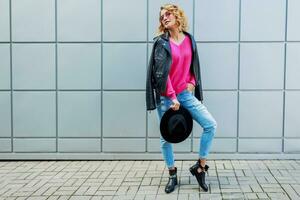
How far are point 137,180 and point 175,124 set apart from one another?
1117mm

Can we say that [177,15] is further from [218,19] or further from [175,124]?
[218,19]

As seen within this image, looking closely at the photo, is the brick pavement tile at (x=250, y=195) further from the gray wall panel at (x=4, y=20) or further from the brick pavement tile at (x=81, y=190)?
the gray wall panel at (x=4, y=20)

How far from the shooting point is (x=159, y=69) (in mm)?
5551

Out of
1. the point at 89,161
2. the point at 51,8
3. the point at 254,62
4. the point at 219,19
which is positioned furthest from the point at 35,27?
the point at 254,62

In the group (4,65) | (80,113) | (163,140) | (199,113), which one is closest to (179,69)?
(199,113)

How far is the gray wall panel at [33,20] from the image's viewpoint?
24.5ft

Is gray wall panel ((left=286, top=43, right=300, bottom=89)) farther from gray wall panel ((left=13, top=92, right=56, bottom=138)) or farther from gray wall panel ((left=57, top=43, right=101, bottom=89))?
gray wall panel ((left=13, top=92, right=56, bottom=138))

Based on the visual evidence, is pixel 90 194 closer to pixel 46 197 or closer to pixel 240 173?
pixel 46 197

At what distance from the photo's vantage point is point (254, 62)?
7.32 metres

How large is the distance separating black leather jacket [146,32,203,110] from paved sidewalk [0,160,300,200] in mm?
1042

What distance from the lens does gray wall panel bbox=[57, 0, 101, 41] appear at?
743 cm

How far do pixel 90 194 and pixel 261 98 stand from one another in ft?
9.65

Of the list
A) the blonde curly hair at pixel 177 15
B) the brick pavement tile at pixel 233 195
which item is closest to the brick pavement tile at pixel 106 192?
the brick pavement tile at pixel 233 195

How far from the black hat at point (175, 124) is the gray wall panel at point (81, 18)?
230cm
